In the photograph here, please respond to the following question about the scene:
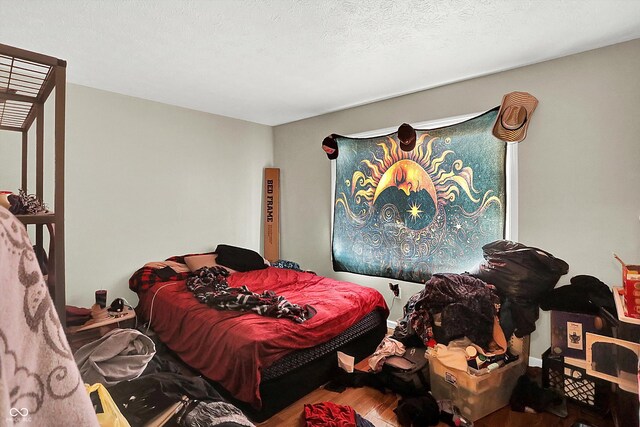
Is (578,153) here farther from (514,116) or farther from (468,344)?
(468,344)

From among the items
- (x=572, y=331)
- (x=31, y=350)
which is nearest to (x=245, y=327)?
(x=31, y=350)

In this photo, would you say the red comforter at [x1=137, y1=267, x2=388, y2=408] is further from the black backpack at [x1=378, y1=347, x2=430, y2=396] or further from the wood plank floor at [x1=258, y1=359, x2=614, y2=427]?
the black backpack at [x1=378, y1=347, x2=430, y2=396]

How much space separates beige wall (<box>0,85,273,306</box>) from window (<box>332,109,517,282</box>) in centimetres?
143

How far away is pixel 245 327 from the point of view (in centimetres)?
215

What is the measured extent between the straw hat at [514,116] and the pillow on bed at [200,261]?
10.3 feet

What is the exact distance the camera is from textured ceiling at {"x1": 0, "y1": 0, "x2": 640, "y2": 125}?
185 centimetres

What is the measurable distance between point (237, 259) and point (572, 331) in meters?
3.22

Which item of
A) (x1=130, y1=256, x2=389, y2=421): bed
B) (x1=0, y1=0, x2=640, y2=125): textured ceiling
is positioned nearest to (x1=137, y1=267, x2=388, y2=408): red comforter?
(x1=130, y1=256, x2=389, y2=421): bed

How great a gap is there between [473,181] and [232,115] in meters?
3.01

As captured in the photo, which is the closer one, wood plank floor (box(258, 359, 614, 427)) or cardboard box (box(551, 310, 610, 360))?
wood plank floor (box(258, 359, 614, 427))

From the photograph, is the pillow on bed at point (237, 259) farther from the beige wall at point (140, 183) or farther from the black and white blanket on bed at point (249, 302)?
the black and white blanket on bed at point (249, 302)

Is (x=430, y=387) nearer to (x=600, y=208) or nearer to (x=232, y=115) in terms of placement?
(x=600, y=208)

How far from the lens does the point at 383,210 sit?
3482mm

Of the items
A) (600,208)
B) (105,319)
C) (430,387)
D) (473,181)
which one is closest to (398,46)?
(473,181)
